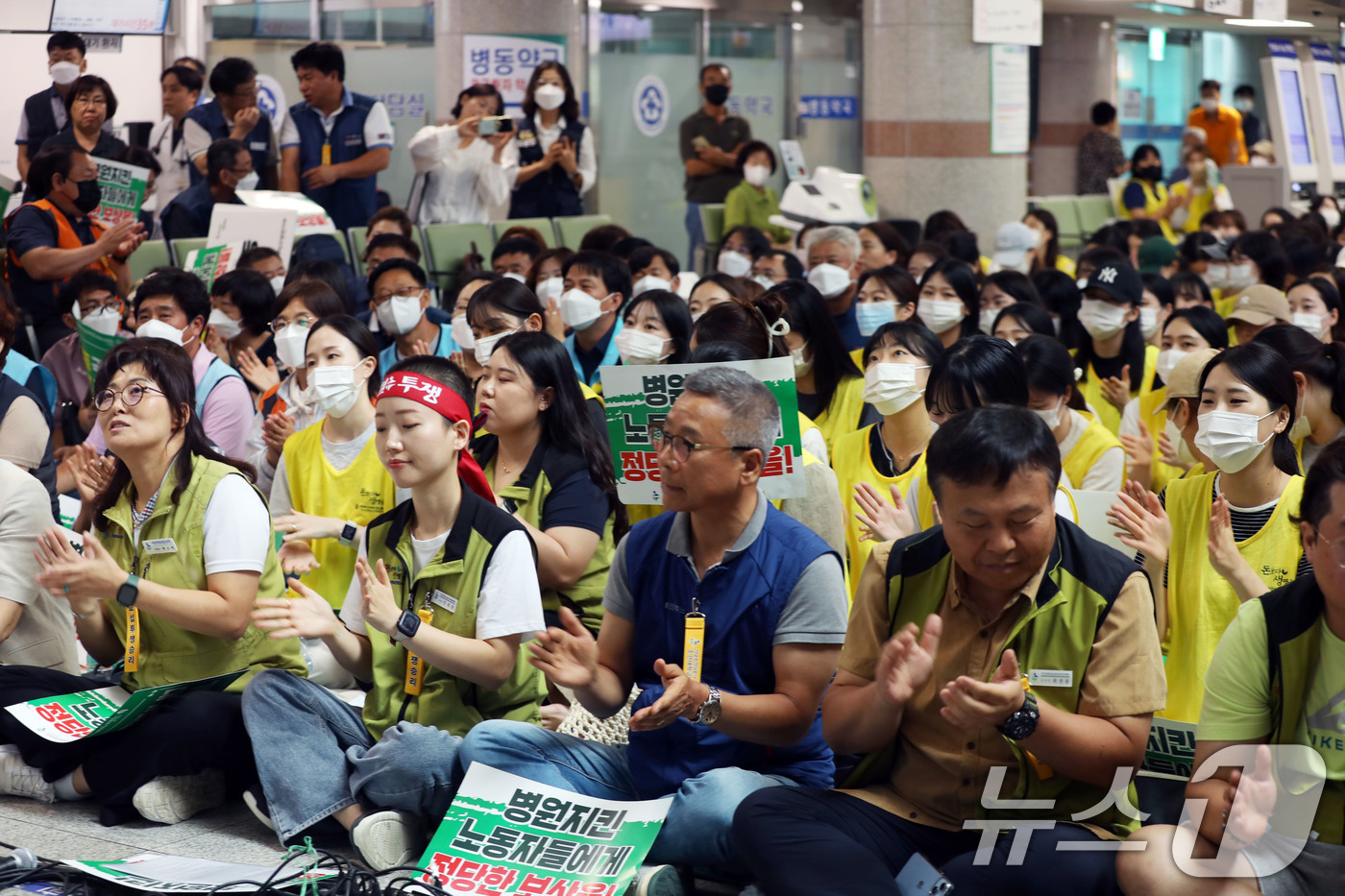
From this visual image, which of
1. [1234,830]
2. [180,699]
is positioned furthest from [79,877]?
[1234,830]

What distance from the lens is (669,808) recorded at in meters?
3.28

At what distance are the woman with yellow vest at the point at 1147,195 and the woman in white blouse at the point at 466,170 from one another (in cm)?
746

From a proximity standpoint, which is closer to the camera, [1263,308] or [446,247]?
[1263,308]

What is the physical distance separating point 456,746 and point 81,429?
4117 mm

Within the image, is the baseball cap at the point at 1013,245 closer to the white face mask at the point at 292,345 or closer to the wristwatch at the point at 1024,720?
the white face mask at the point at 292,345

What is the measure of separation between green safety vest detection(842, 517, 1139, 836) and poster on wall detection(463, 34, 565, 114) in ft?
31.5

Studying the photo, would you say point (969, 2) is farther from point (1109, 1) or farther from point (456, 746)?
point (456, 746)

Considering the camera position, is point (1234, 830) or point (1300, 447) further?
point (1300, 447)

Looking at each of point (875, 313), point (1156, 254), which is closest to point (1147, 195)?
point (1156, 254)

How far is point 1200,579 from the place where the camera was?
3.81m

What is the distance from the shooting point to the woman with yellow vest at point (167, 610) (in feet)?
12.6

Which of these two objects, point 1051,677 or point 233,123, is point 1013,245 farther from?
point 1051,677

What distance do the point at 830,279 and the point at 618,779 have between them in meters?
4.68

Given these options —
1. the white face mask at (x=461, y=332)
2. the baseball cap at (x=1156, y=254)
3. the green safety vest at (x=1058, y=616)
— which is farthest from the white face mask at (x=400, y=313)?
the baseball cap at (x=1156, y=254)
